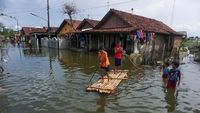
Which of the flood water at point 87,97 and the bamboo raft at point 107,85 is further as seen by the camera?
the bamboo raft at point 107,85

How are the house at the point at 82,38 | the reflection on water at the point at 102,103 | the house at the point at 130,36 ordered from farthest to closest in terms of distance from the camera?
the house at the point at 82,38 → the house at the point at 130,36 → the reflection on water at the point at 102,103

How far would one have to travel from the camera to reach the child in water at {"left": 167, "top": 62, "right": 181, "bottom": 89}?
29.6 ft

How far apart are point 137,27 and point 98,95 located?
14583mm

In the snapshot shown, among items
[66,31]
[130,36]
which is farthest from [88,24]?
[130,36]

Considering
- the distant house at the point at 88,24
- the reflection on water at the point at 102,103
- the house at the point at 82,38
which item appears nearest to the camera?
the reflection on water at the point at 102,103

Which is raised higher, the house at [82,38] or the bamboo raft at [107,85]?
the house at [82,38]

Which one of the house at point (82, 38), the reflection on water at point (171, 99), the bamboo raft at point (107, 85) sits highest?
the house at point (82, 38)

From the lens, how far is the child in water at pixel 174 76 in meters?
9.02

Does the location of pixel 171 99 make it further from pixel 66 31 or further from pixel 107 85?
pixel 66 31

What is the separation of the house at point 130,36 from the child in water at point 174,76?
360 inches

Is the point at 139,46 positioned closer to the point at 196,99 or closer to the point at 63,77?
the point at 63,77

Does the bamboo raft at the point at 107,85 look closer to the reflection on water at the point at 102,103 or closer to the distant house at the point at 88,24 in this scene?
the reflection on water at the point at 102,103

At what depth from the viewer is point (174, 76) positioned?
30.2 feet

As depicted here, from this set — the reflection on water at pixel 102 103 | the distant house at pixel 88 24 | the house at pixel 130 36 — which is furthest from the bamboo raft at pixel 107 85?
the distant house at pixel 88 24
